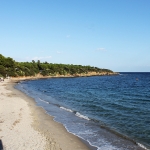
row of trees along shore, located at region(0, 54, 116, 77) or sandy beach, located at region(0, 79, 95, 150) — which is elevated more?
row of trees along shore, located at region(0, 54, 116, 77)

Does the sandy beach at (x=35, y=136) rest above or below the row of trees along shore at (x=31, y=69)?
below

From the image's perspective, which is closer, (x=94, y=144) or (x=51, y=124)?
(x=94, y=144)

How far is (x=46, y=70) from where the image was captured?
138 m

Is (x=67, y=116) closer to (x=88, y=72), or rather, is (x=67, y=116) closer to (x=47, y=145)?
(x=47, y=145)

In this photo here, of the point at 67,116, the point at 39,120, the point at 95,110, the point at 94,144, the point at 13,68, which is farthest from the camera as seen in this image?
the point at 13,68

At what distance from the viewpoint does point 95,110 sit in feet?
80.8

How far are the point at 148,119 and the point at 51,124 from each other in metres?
8.65

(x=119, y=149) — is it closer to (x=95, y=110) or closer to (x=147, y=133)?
(x=147, y=133)

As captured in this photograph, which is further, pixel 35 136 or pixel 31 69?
pixel 31 69

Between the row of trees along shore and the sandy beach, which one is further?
the row of trees along shore

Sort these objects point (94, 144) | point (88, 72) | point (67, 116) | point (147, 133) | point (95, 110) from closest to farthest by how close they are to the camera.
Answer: point (94, 144) → point (147, 133) → point (67, 116) → point (95, 110) → point (88, 72)

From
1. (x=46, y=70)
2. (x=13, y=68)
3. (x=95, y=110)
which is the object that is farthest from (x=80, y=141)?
(x=46, y=70)

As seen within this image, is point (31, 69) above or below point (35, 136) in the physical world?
above

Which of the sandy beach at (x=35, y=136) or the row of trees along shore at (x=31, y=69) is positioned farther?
the row of trees along shore at (x=31, y=69)
